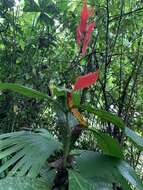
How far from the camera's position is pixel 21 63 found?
2.13 m

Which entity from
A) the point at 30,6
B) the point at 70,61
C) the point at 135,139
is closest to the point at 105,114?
the point at 135,139

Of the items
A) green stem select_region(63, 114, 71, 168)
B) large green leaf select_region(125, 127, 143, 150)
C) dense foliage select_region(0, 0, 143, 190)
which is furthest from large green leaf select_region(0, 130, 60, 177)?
dense foliage select_region(0, 0, 143, 190)

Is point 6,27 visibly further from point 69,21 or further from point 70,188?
point 70,188

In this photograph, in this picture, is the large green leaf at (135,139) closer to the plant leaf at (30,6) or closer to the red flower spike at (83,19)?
the red flower spike at (83,19)

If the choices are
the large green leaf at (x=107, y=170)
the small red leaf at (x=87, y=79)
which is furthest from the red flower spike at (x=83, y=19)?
the large green leaf at (x=107, y=170)

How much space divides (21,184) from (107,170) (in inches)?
6.4

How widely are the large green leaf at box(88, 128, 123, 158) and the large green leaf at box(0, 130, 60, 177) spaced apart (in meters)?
Result: 0.08

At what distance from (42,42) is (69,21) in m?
0.17

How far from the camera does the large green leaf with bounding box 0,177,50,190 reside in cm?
63

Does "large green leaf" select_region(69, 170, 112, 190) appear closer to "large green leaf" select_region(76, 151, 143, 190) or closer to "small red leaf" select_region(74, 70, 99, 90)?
"large green leaf" select_region(76, 151, 143, 190)

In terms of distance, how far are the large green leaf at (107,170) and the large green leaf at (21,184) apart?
76mm

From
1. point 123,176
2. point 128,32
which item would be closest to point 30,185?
point 123,176

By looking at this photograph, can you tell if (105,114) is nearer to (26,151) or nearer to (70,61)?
(26,151)

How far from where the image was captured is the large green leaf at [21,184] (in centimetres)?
63
